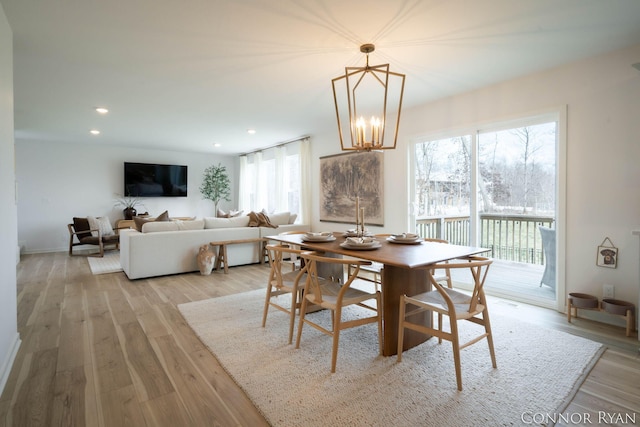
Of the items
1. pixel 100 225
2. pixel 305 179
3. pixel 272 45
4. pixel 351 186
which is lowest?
pixel 100 225

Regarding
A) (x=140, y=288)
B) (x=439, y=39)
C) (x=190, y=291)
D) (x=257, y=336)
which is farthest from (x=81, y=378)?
(x=439, y=39)

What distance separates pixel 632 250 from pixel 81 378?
14.3ft

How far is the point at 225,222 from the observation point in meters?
5.43

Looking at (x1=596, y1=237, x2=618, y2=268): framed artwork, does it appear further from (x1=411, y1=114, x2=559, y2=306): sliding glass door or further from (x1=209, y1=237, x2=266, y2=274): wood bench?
(x1=209, y1=237, x2=266, y2=274): wood bench

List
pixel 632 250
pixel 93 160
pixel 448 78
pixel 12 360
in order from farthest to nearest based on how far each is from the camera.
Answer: pixel 93 160
pixel 448 78
pixel 632 250
pixel 12 360

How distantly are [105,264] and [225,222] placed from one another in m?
2.31

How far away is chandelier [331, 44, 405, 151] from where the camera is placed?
253 cm

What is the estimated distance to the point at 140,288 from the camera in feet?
13.6

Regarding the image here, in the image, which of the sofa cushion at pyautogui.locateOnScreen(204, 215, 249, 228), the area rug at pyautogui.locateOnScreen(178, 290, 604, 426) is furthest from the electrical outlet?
the sofa cushion at pyautogui.locateOnScreen(204, 215, 249, 228)

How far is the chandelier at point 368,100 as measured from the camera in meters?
2.53

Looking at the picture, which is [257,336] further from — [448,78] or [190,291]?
[448,78]

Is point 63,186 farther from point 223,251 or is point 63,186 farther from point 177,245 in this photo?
point 223,251

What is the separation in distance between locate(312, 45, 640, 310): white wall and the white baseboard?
413 centimetres

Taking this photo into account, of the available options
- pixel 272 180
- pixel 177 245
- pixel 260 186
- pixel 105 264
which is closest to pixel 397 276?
pixel 177 245
